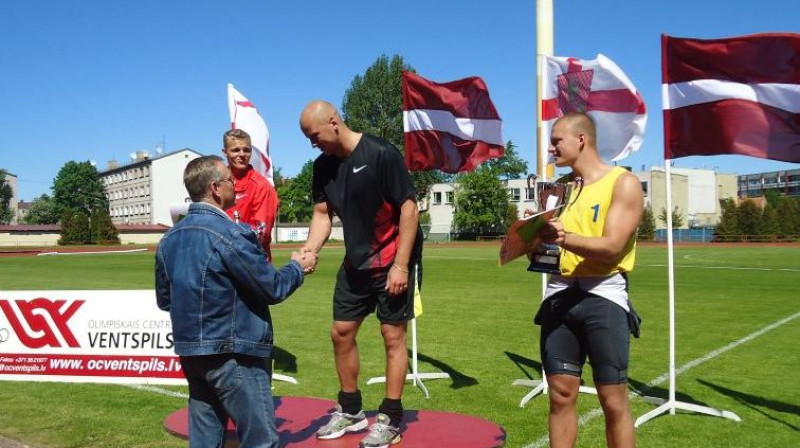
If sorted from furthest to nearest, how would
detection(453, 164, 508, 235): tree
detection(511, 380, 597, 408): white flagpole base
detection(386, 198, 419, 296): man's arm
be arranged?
detection(453, 164, 508, 235): tree < detection(511, 380, 597, 408): white flagpole base < detection(386, 198, 419, 296): man's arm

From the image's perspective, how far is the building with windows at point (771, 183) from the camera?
15762cm

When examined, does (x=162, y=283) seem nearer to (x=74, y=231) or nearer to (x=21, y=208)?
(x=74, y=231)

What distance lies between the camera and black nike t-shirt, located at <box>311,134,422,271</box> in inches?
202

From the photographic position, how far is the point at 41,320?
324 inches

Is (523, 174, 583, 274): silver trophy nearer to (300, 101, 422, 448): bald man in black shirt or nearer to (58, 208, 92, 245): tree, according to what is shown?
(300, 101, 422, 448): bald man in black shirt

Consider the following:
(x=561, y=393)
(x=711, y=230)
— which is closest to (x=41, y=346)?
(x=561, y=393)

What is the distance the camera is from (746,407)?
268 inches

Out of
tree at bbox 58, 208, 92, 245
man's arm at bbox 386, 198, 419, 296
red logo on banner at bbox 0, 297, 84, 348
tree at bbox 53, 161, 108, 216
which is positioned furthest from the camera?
tree at bbox 53, 161, 108, 216

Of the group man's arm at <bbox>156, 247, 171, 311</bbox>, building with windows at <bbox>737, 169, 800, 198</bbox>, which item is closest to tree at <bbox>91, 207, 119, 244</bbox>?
man's arm at <bbox>156, 247, 171, 311</bbox>

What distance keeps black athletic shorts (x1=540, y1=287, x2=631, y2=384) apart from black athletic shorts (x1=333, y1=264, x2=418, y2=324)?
1.34 m

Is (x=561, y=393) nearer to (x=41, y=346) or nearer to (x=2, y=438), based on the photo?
(x=2, y=438)

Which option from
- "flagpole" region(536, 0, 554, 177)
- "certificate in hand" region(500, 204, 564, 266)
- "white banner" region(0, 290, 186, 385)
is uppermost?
"flagpole" region(536, 0, 554, 177)

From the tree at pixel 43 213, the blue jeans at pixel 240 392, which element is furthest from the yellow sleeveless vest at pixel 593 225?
the tree at pixel 43 213

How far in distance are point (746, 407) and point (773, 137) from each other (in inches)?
104
